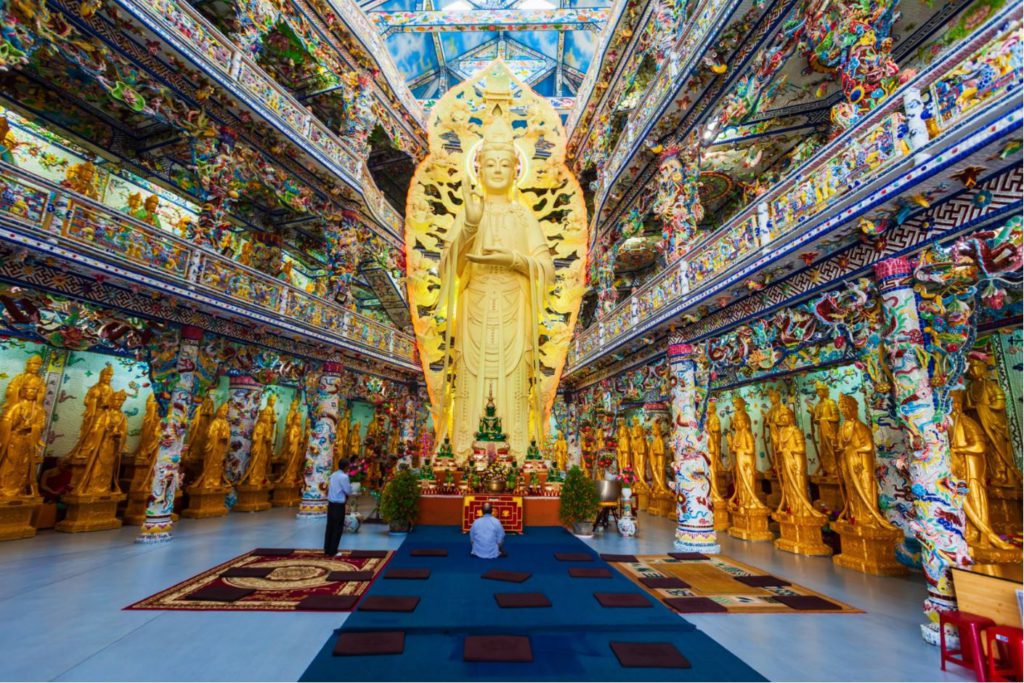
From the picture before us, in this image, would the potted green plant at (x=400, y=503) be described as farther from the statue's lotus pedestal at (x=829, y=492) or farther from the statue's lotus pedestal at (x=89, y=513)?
the statue's lotus pedestal at (x=829, y=492)

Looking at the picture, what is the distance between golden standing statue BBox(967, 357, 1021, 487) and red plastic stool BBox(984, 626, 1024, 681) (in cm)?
426

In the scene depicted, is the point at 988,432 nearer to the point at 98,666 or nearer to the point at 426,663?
the point at 426,663

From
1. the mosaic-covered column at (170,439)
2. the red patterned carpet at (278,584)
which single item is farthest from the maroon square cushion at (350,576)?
the mosaic-covered column at (170,439)

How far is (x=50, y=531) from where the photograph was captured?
27.4ft

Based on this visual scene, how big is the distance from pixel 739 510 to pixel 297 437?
12.0 m

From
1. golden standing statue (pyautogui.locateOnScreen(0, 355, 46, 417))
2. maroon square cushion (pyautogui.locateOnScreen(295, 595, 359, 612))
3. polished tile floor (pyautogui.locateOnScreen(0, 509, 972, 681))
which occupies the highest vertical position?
golden standing statue (pyautogui.locateOnScreen(0, 355, 46, 417))

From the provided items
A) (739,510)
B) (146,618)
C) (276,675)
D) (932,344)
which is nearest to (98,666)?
(146,618)

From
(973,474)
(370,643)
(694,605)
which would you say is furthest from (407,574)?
(973,474)

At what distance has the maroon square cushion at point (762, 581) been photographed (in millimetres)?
5379

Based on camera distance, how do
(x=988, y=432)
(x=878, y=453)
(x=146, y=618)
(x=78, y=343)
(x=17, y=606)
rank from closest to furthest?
1. (x=146, y=618)
2. (x=17, y=606)
3. (x=988, y=432)
4. (x=878, y=453)
5. (x=78, y=343)

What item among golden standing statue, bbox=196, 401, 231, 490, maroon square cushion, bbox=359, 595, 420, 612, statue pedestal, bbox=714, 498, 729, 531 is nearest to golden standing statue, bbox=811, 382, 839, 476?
statue pedestal, bbox=714, 498, 729, 531

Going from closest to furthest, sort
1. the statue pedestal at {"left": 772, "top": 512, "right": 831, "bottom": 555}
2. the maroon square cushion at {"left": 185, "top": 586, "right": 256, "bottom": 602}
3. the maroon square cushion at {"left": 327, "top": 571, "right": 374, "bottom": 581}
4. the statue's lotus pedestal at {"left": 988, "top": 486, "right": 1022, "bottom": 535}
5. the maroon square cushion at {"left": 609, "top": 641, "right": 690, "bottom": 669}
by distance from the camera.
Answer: the maroon square cushion at {"left": 609, "top": 641, "right": 690, "bottom": 669} < the maroon square cushion at {"left": 185, "top": 586, "right": 256, "bottom": 602} < the maroon square cushion at {"left": 327, "top": 571, "right": 374, "bottom": 581} < the statue's lotus pedestal at {"left": 988, "top": 486, "right": 1022, "bottom": 535} < the statue pedestal at {"left": 772, "top": 512, "right": 831, "bottom": 555}

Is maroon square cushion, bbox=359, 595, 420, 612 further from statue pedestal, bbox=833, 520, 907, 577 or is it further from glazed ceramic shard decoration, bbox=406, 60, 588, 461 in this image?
statue pedestal, bbox=833, 520, 907, 577

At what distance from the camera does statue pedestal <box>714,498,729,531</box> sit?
9.65 meters
